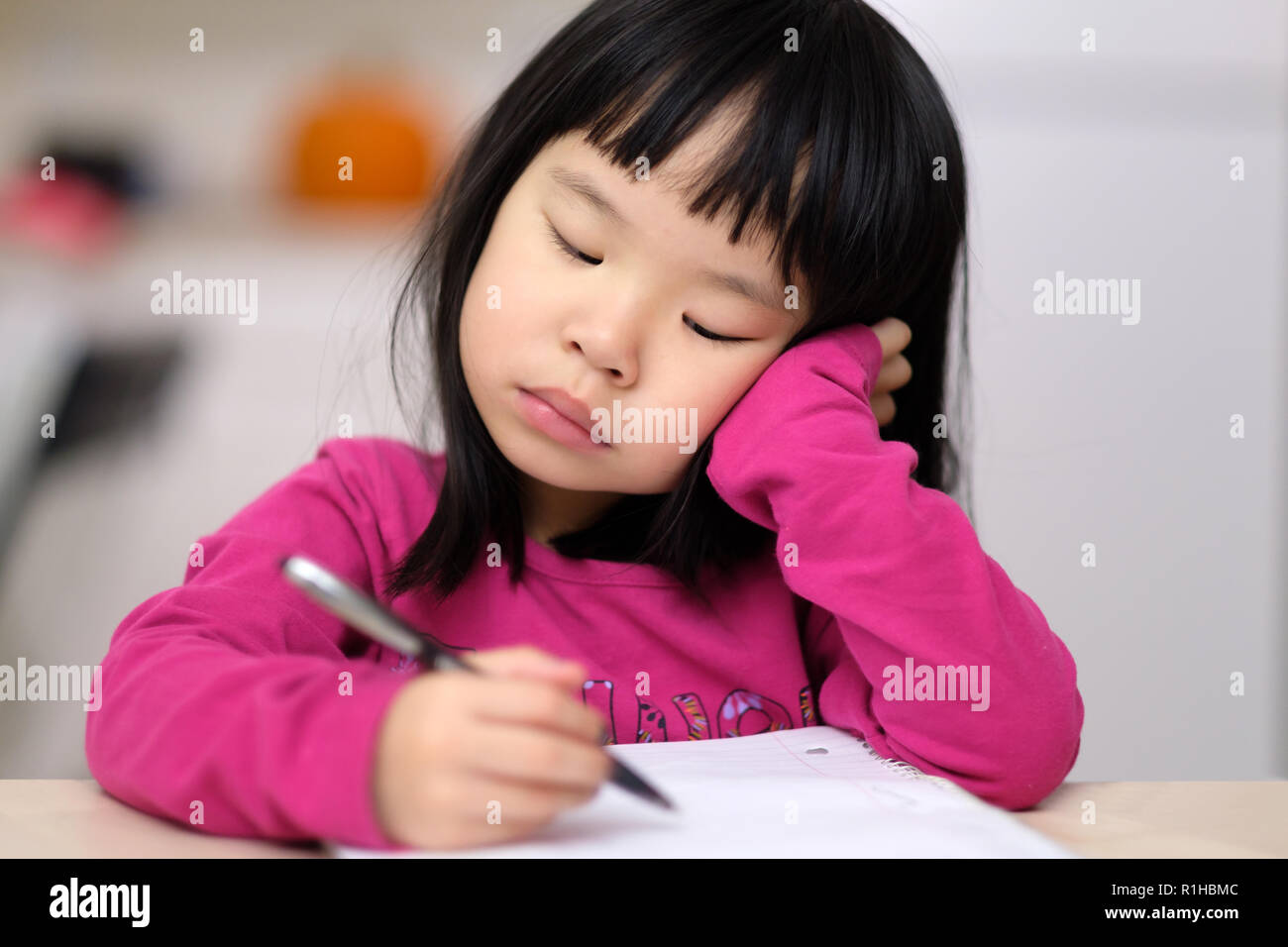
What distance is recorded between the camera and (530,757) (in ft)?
1.36

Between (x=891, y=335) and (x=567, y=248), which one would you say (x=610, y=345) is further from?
(x=891, y=335)

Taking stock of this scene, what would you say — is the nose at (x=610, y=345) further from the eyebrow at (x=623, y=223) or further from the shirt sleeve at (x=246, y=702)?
the shirt sleeve at (x=246, y=702)

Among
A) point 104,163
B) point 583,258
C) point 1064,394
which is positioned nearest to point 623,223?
point 583,258

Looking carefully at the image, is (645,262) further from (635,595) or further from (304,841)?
(304,841)

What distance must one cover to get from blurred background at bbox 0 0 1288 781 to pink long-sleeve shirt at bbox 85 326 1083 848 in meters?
0.63

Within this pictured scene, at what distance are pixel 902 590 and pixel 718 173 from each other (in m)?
0.26

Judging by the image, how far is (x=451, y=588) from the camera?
2.41 ft

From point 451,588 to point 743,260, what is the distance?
0.91ft

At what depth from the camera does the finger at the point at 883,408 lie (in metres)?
0.83

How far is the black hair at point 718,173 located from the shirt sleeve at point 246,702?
0.30 feet

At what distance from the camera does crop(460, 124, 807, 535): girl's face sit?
651 millimetres

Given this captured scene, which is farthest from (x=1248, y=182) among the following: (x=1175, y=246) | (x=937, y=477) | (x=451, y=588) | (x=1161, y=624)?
(x=451, y=588)
